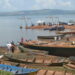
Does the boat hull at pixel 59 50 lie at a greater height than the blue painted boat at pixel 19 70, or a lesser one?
greater

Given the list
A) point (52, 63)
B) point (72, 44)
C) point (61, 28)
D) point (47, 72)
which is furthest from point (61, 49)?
point (61, 28)

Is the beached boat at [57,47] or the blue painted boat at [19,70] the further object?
the beached boat at [57,47]

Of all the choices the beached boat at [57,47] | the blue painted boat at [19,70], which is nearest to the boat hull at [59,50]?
the beached boat at [57,47]

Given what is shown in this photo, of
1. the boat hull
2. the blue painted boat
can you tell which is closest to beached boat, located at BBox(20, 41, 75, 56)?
the boat hull

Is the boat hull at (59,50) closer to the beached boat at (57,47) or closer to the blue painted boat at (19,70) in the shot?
the beached boat at (57,47)

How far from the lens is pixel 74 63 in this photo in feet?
85.2

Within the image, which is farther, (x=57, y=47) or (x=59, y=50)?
(x=59, y=50)

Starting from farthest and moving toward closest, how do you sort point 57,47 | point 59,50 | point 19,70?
point 59,50
point 57,47
point 19,70

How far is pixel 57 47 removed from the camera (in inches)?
1326

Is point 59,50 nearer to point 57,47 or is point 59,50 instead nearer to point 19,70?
point 57,47

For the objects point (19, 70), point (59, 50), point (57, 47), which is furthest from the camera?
point (59, 50)

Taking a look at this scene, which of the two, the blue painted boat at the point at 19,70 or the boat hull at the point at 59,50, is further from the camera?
the boat hull at the point at 59,50

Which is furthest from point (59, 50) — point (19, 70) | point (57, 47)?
point (19, 70)

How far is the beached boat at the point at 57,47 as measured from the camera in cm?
3313
